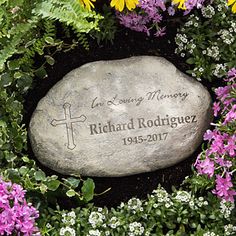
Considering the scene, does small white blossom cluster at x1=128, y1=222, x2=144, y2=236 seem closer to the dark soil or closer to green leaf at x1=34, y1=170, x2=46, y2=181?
the dark soil

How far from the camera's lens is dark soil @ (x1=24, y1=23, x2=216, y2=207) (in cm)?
284

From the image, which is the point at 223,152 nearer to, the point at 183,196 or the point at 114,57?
the point at 183,196

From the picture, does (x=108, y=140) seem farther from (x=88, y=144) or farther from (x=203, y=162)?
(x=203, y=162)

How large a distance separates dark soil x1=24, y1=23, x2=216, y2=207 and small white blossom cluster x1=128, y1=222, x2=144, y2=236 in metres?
0.21

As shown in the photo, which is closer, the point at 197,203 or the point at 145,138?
the point at 197,203

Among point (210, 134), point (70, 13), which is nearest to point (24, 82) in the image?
point (70, 13)

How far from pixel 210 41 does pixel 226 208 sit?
2.37 feet

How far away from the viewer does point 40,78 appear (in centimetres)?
289

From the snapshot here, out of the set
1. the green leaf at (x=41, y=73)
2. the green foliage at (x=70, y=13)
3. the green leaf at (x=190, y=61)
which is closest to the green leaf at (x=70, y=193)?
the green leaf at (x=41, y=73)

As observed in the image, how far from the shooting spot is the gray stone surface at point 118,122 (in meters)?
2.78

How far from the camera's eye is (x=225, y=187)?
256cm

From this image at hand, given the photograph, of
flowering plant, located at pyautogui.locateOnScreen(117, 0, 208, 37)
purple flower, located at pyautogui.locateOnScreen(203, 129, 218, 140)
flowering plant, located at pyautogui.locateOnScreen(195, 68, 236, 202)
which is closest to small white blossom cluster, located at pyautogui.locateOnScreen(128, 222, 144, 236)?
flowering plant, located at pyautogui.locateOnScreen(195, 68, 236, 202)

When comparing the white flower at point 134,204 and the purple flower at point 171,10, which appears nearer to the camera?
the white flower at point 134,204

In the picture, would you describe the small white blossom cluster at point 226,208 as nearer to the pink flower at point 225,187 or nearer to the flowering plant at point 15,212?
the pink flower at point 225,187
